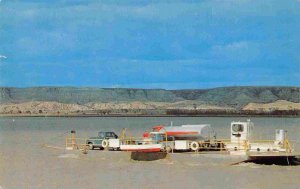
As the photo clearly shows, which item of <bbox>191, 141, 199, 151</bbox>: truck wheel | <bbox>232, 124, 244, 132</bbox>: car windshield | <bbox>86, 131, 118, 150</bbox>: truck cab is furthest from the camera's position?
<bbox>86, 131, 118, 150</bbox>: truck cab

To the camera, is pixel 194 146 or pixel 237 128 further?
Answer: pixel 237 128

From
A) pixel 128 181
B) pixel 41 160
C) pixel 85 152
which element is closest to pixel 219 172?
pixel 128 181

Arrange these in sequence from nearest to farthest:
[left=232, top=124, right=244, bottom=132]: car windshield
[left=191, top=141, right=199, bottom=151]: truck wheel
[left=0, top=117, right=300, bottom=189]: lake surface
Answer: [left=0, top=117, right=300, bottom=189]: lake surface < [left=191, top=141, right=199, bottom=151]: truck wheel < [left=232, top=124, right=244, bottom=132]: car windshield

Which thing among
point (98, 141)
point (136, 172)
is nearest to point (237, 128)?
point (136, 172)

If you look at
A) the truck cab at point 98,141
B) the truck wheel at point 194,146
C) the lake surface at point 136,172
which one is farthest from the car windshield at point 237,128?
the truck cab at point 98,141

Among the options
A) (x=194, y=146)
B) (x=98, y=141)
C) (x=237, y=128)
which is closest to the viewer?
(x=194, y=146)

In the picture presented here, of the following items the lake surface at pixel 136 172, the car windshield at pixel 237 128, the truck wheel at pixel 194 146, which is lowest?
the lake surface at pixel 136 172

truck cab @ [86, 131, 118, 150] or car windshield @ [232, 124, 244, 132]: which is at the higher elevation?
car windshield @ [232, 124, 244, 132]

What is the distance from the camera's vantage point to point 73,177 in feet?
95.0

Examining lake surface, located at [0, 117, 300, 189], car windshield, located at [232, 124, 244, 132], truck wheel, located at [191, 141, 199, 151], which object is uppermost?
car windshield, located at [232, 124, 244, 132]

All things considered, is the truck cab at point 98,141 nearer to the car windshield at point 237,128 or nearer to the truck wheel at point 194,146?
the truck wheel at point 194,146

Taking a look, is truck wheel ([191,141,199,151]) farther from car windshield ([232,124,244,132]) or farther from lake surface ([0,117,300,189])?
car windshield ([232,124,244,132])

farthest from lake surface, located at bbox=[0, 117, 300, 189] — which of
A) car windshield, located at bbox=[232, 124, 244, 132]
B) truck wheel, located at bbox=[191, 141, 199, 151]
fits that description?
car windshield, located at bbox=[232, 124, 244, 132]

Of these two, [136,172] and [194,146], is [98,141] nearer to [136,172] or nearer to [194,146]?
[194,146]
